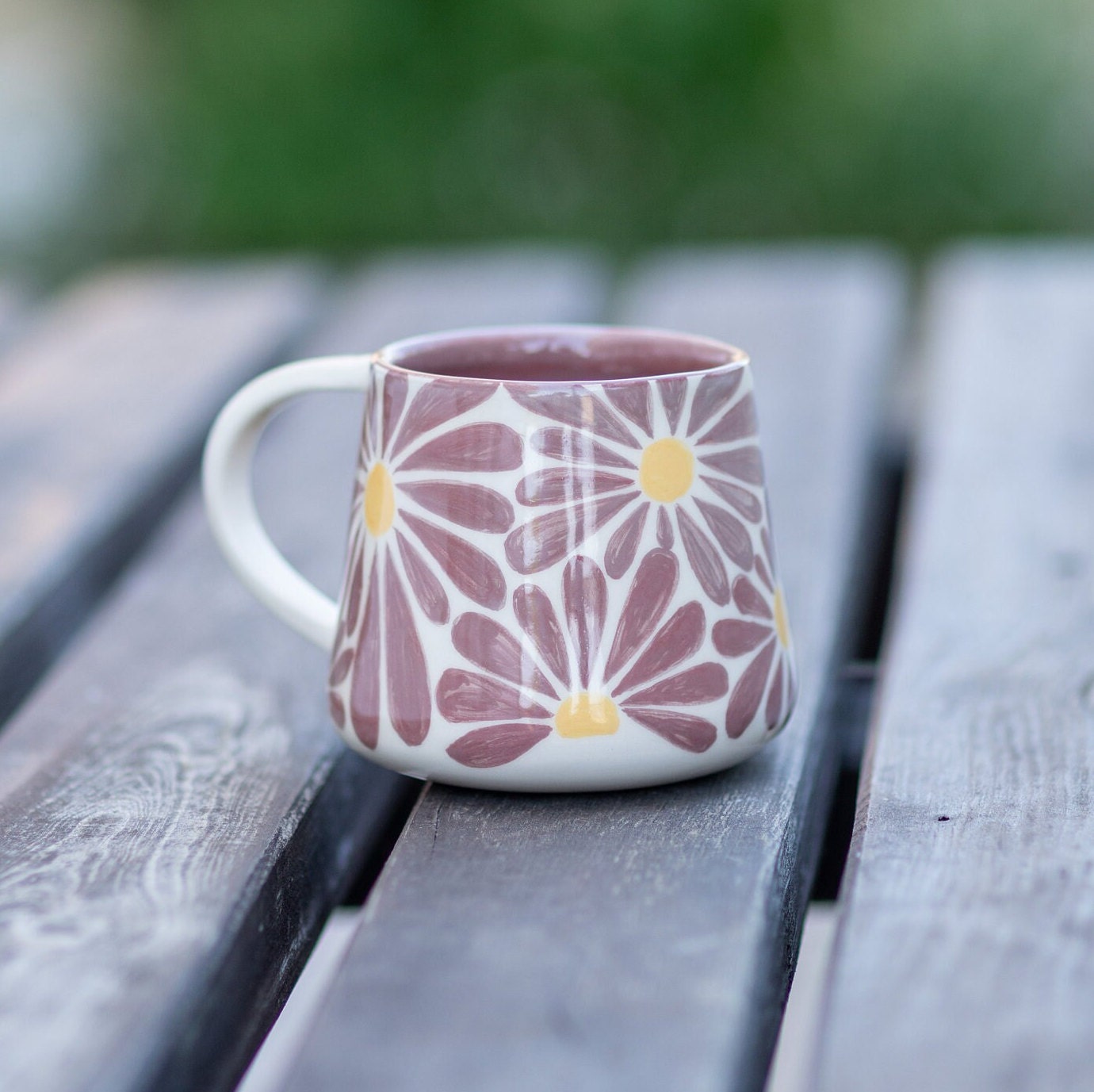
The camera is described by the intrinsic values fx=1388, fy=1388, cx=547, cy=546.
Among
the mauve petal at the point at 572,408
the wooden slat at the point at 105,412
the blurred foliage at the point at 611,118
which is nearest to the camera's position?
the mauve petal at the point at 572,408

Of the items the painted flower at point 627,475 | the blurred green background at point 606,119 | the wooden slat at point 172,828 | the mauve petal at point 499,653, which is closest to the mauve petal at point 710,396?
the painted flower at point 627,475

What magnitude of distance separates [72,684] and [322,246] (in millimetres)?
2266

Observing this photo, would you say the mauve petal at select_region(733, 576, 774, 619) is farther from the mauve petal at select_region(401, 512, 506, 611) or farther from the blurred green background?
the blurred green background

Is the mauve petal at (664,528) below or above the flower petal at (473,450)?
below

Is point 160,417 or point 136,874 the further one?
point 160,417

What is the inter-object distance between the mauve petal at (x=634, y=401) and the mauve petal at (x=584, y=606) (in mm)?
53

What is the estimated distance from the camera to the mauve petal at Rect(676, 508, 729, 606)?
0.51 m

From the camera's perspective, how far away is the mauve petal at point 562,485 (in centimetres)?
50

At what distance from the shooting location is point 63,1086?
0.37 m

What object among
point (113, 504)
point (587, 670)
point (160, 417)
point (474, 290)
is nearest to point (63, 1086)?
point (587, 670)

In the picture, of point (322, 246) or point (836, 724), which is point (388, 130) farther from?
point (836, 724)

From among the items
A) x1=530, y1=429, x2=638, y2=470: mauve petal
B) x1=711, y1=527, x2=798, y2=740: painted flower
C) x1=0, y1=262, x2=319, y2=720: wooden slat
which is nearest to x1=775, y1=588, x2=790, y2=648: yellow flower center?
x1=711, y1=527, x2=798, y2=740: painted flower

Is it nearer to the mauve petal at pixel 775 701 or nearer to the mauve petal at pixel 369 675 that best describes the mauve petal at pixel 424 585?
the mauve petal at pixel 369 675

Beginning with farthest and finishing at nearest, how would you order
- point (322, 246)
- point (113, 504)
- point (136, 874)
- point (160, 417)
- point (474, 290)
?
point (322, 246)
point (474, 290)
point (160, 417)
point (113, 504)
point (136, 874)
